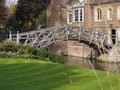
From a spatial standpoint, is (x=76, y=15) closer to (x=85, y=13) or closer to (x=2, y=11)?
(x=85, y=13)

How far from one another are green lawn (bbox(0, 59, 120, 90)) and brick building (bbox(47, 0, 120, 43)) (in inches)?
1037

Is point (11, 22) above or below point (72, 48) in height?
above

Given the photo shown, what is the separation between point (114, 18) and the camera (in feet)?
143

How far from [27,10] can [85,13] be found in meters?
11.5

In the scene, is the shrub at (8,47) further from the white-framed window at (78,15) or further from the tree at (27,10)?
the tree at (27,10)

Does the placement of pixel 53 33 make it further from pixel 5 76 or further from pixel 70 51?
pixel 5 76

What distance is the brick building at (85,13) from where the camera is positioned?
4372cm

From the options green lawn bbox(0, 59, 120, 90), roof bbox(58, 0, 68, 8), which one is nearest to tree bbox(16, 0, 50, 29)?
roof bbox(58, 0, 68, 8)

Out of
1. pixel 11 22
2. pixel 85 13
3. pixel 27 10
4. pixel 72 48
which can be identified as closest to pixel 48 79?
pixel 85 13

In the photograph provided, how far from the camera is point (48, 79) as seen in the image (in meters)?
11.9

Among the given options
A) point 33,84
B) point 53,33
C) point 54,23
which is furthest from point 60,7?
point 33,84

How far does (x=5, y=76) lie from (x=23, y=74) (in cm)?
74

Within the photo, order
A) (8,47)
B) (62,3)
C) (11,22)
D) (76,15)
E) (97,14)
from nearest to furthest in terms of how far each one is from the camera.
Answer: (8,47) → (97,14) → (76,15) → (62,3) → (11,22)

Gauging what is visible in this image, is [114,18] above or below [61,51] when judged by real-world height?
above
